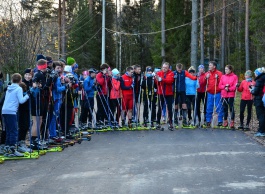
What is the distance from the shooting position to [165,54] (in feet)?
142

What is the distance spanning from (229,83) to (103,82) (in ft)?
14.3

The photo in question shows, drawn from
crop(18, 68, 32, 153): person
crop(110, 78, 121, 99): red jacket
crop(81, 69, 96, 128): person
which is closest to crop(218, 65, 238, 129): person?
crop(110, 78, 121, 99): red jacket

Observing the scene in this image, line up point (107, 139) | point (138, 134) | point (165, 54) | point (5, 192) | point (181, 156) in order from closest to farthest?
point (5, 192) → point (181, 156) → point (107, 139) → point (138, 134) → point (165, 54)

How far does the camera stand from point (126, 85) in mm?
16125

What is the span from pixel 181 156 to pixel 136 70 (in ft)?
21.4

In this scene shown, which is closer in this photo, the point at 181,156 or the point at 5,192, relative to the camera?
the point at 5,192

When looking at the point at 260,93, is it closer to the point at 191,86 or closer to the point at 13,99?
the point at 191,86

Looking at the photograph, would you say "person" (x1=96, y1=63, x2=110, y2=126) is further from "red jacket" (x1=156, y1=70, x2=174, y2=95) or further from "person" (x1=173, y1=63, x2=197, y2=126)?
"person" (x1=173, y1=63, x2=197, y2=126)

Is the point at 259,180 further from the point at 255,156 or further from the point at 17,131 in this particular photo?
the point at 17,131

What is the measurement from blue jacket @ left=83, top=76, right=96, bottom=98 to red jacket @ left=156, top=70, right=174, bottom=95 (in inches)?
88.8

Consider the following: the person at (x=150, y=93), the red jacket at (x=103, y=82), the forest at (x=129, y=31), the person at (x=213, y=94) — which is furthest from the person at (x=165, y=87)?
the forest at (x=129, y=31)

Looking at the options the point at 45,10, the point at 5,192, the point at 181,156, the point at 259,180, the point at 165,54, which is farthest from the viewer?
the point at 45,10

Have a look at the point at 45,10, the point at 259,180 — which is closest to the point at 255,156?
the point at 259,180

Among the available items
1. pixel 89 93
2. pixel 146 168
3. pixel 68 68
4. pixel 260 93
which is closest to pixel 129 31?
pixel 89 93
